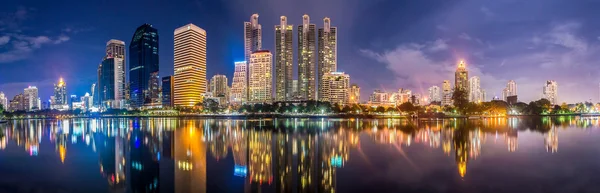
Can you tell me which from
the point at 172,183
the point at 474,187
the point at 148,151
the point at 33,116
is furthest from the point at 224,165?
the point at 33,116

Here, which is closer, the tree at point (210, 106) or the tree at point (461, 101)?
the tree at point (461, 101)

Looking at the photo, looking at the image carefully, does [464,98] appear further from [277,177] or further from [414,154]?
[277,177]

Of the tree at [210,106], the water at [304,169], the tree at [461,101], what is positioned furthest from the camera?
the tree at [210,106]

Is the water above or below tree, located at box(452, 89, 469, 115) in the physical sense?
below

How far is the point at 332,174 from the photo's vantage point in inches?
549

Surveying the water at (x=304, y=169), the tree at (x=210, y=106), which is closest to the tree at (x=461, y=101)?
the water at (x=304, y=169)

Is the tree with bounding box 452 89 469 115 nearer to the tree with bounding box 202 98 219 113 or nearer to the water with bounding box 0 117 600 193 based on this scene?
the water with bounding box 0 117 600 193

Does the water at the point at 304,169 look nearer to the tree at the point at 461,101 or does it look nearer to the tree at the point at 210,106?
the tree at the point at 461,101

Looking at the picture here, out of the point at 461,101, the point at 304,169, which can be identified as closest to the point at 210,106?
the point at 461,101

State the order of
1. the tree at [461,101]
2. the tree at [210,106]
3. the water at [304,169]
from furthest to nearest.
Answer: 1. the tree at [210,106]
2. the tree at [461,101]
3. the water at [304,169]

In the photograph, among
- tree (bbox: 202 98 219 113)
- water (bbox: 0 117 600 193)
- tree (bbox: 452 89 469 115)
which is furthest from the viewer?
tree (bbox: 202 98 219 113)

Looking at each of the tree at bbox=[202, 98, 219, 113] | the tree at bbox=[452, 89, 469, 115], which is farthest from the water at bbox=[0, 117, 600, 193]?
the tree at bbox=[202, 98, 219, 113]

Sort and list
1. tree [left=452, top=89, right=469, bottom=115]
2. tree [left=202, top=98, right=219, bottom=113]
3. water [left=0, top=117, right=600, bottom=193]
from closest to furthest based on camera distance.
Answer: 1. water [left=0, top=117, right=600, bottom=193]
2. tree [left=452, top=89, right=469, bottom=115]
3. tree [left=202, top=98, right=219, bottom=113]

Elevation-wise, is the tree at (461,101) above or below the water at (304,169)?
above
